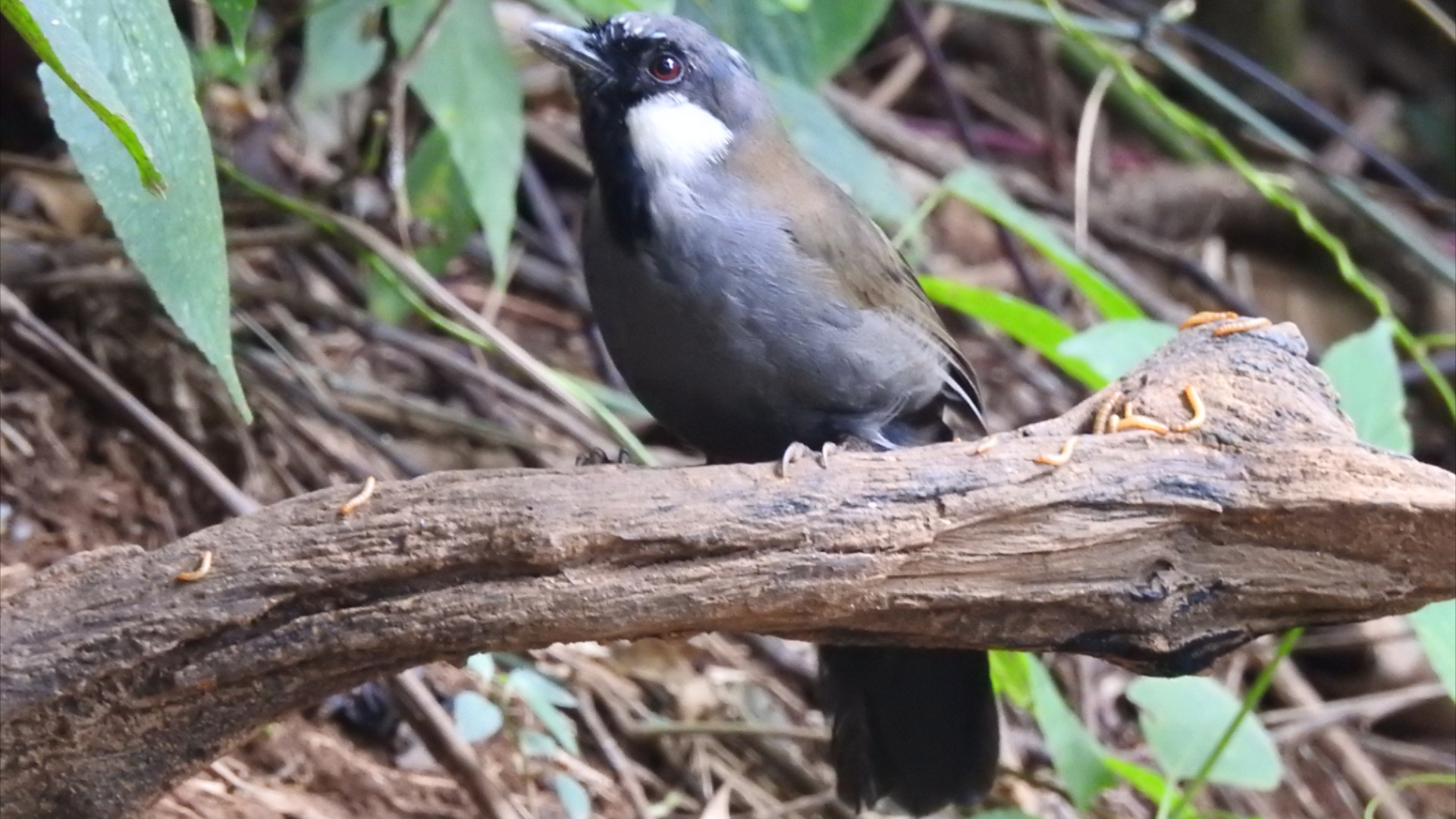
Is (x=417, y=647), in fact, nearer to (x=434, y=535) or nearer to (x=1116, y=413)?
(x=434, y=535)

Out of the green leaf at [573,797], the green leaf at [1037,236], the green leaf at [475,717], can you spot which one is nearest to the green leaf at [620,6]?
the green leaf at [1037,236]

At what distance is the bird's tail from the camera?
7.29 feet

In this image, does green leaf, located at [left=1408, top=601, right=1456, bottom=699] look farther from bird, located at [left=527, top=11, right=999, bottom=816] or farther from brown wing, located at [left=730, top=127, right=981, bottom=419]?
brown wing, located at [left=730, top=127, right=981, bottom=419]

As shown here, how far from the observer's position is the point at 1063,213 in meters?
4.61

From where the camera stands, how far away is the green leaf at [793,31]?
265cm

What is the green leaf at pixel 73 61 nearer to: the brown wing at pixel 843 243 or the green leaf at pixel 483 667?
the brown wing at pixel 843 243

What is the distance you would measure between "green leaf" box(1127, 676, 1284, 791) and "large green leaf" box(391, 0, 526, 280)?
1435mm

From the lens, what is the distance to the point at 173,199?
1.45m

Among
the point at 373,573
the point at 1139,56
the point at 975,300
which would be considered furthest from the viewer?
the point at 1139,56

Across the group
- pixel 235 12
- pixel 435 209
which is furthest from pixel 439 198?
pixel 235 12

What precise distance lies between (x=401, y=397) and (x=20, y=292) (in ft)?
2.65

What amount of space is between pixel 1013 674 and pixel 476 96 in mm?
1393

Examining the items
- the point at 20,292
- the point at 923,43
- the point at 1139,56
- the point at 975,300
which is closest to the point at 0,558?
the point at 20,292

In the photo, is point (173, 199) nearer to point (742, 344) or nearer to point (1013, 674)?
point (742, 344)
